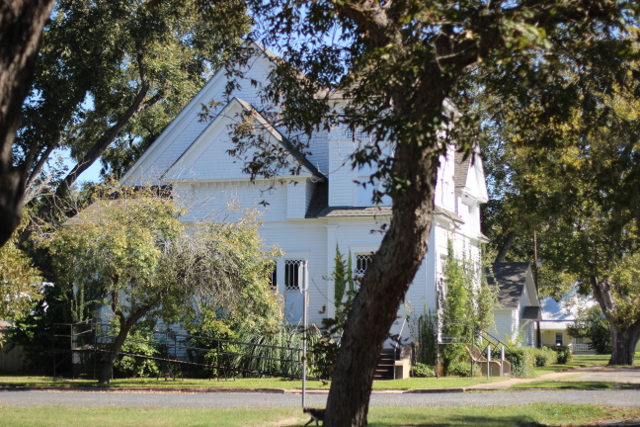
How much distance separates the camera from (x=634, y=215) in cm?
1193

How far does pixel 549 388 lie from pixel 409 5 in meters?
15.7

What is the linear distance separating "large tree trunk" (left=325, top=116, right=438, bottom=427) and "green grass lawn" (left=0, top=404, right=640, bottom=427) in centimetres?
358

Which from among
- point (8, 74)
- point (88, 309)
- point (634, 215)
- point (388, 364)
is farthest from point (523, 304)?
point (8, 74)

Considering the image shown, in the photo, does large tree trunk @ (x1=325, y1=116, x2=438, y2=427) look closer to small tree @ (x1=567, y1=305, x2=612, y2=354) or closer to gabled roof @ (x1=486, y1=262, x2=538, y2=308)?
gabled roof @ (x1=486, y1=262, x2=538, y2=308)

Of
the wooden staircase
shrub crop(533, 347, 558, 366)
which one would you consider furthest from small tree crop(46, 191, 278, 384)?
shrub crop(533, 347, 558, 366)

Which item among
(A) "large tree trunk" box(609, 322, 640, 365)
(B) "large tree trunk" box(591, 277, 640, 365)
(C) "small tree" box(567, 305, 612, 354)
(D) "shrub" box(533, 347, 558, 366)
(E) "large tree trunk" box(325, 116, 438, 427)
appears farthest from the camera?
(C) "small tree" box(567, 305, 612, 354)

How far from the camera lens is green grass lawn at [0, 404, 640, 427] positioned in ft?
42.5

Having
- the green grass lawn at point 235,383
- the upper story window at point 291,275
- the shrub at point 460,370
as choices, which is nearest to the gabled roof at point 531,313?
the shrub at point 460,370

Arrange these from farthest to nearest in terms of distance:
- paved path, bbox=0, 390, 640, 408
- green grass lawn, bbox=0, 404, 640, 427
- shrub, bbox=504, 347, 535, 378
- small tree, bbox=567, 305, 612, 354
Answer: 1. small tree, bbox=567, 305, 612, 354
2. shrub, bbox=504, 347, 535, 378
3. paved path, bbox=0, 390, 640, 408
4. green grass lawn, bbox=0, 404, 640, 427

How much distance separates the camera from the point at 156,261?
20109mm

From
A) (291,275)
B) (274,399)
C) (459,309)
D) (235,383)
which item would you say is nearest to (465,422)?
(274,399)

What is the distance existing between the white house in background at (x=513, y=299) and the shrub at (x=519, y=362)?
5.92 m

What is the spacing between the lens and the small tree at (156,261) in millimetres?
20031

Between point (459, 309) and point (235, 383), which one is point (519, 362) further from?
point (235, 383)
